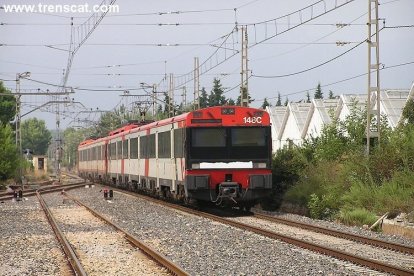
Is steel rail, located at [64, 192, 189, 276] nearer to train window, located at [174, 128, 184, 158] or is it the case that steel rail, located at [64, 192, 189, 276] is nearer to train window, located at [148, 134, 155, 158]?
train window, located at [174, 128, 184, 158]

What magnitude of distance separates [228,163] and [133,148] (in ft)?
40.5

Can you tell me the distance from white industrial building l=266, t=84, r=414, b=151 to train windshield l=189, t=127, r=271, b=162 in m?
26.9

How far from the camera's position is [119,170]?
38.9m

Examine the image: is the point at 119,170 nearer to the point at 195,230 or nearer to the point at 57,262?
the point at 195,230

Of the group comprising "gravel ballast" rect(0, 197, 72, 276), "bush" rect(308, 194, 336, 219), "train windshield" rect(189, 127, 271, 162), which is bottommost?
"gravel ballast" rect(0, 197, 72, 276)

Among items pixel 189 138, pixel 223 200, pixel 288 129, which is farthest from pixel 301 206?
pixel 288 129

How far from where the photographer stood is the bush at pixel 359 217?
18642mm

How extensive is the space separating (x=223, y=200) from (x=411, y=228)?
6966 mm

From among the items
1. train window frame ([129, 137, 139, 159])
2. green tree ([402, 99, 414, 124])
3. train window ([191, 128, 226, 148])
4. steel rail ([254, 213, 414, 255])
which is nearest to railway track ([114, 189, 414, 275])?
steel rail ([254, 213, 414, 255])

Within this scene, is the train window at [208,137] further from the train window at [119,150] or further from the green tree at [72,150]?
the green tree at [72,150]

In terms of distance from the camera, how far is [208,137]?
853 inches

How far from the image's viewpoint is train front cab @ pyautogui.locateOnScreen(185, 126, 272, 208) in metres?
21.3

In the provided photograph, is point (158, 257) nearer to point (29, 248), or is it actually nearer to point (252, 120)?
point (29, 248)

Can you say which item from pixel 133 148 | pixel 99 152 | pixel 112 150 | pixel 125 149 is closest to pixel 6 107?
pixel 99 152
